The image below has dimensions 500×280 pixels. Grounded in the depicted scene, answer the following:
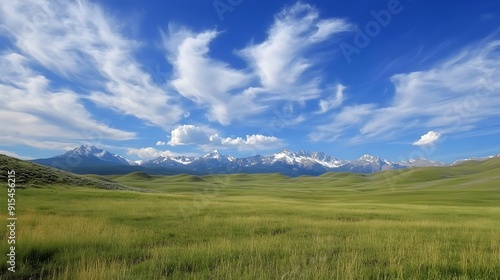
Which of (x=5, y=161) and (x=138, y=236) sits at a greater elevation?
(x=5, y=161)

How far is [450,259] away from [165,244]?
1155 cm

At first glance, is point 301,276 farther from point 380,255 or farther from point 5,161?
point 5,161

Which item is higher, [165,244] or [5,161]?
[5,161]

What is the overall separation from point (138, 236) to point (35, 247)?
14.8 ft

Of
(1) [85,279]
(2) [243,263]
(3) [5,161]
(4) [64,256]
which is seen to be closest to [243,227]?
(2) [243,263]

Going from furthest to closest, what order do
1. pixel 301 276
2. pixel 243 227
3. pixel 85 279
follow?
pixel 243 227 < pixel 301 276 < pixel 85 279

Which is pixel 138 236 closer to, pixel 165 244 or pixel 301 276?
pixel 165 244

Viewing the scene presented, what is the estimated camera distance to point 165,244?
1435 cm

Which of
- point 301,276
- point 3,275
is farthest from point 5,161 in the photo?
point 301,276

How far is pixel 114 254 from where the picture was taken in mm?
11719

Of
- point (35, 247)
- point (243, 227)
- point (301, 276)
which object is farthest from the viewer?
point (243, 227)

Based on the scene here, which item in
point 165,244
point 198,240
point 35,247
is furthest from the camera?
point 198,240

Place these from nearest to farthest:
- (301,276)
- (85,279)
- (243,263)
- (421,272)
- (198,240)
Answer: (85,279) → (301,276) → (421,272) → (243,263) → (198,240)

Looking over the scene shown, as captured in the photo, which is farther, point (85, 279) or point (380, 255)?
point (380, 255)
